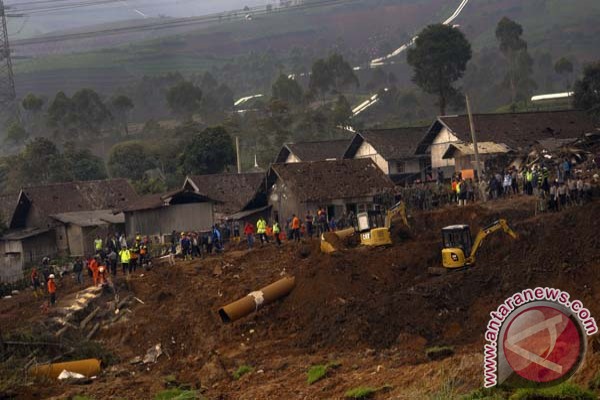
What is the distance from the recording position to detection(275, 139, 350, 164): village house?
197ft

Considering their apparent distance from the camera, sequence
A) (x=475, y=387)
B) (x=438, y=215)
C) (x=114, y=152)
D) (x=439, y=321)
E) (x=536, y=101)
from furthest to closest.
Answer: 1. (x=536, y=101)
2. (x=114, y=152)
3. (x=438, y=215)
4. (x=439, y=321)
5. (x=475, y=387)

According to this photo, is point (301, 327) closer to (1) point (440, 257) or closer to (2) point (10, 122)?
(1) point (440, 257)

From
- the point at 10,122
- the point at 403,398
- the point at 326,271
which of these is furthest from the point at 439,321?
the point at 10,122

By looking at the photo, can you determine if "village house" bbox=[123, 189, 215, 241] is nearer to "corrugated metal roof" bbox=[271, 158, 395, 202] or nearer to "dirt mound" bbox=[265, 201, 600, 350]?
"corrugated metal roof" bbox=[271, 158, 395, 202]

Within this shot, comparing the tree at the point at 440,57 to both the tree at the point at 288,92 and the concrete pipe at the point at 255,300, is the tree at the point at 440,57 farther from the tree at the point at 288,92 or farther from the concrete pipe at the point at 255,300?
the concrete pipe at the point at 255,300

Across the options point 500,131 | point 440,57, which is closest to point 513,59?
point 440,57

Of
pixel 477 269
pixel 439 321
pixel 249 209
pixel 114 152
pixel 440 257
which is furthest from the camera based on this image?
pixel 114 152

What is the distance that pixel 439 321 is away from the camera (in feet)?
81.7

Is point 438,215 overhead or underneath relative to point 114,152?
underneath

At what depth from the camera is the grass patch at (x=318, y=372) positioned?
779 inches

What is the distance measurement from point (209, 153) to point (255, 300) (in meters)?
36.8

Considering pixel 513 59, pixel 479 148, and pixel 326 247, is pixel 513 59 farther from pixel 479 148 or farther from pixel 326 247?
pixel 326 247

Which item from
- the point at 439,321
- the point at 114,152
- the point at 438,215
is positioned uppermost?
the point at 114,152

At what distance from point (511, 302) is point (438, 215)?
23.2 metres
